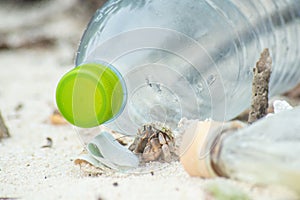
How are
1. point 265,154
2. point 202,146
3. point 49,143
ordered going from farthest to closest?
point 49,143 < point 202,146 < point 265,154

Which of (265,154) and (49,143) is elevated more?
(265,154)

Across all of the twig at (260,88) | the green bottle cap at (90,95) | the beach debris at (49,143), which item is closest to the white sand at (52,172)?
the beach debris at (49,143)

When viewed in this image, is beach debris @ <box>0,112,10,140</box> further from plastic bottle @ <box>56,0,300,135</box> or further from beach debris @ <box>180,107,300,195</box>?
beach debris @ <box>180,107,300,195</box>

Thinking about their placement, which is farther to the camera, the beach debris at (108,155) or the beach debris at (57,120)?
the beach debris at (57,120)

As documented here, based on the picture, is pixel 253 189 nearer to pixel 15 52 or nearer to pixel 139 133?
pixel 139 133

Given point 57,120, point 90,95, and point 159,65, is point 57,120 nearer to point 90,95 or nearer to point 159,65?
point 159,65

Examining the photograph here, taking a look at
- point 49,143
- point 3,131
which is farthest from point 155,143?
point 3,131

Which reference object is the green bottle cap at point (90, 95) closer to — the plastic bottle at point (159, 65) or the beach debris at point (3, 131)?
the plastic bottle at point (159, 65)

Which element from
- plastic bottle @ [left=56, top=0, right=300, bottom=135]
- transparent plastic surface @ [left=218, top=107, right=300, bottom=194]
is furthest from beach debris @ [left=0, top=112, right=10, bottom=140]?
transparent plastic surface @ [left=218, top=107, right=300, bottom=194]
